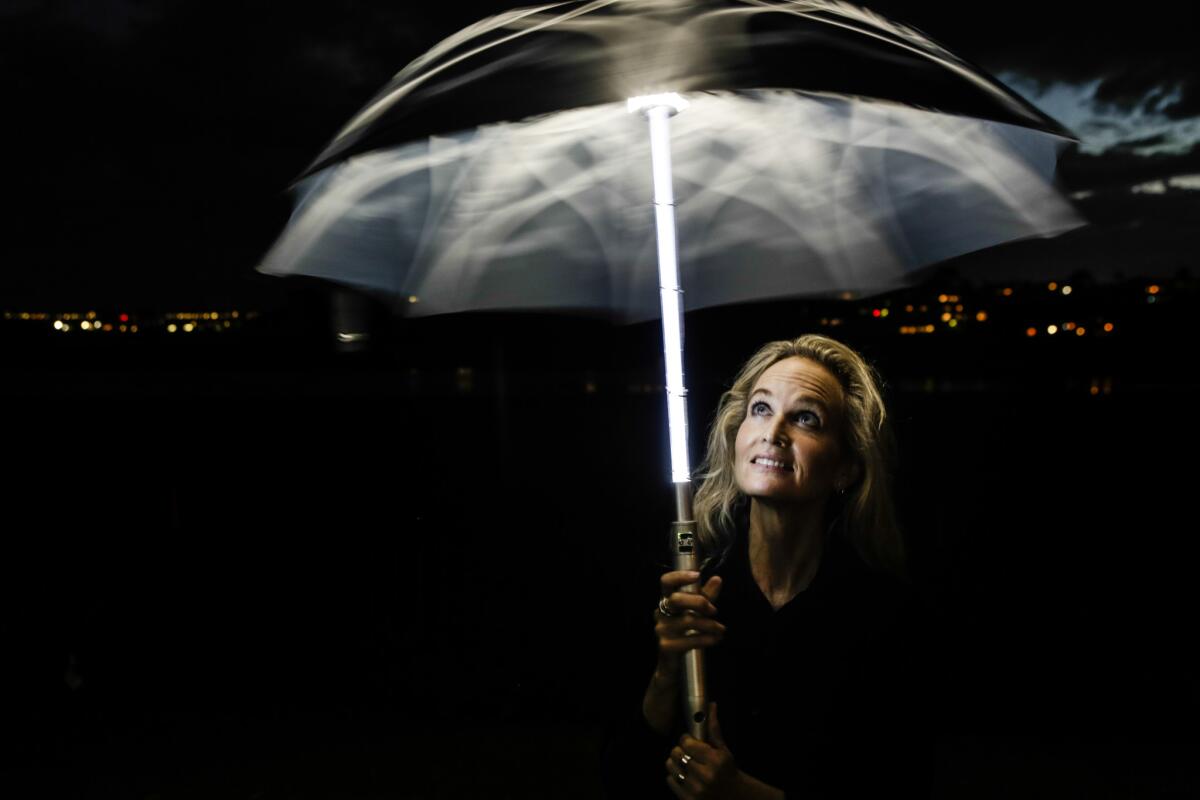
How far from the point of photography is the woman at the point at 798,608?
1958mm

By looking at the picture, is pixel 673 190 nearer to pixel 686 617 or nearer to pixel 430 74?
pixel 430 74

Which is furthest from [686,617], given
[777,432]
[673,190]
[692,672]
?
[673,190]

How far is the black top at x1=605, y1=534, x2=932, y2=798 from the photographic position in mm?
2006

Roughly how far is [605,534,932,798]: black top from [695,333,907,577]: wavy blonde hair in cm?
10

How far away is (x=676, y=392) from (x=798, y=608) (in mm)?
544

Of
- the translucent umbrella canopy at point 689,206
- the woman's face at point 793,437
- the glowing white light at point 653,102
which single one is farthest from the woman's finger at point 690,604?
the translucent umbrella canopy at point 689,206

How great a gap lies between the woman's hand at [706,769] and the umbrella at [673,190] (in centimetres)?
4

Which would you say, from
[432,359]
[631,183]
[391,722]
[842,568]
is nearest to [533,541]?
[391,722]

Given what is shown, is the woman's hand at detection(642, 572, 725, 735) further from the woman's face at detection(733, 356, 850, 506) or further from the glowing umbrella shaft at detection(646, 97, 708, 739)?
the woman's face at detection(733, 356, 850, 506)

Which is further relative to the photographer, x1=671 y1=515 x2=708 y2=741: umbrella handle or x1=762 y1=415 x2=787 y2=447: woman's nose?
x1=762 y1=415 x2=787 y2=447: woman's nose

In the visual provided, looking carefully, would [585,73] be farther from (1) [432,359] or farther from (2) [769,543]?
(1) [432,359]

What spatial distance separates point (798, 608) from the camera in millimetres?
2164

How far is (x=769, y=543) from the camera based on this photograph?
7.36 ft

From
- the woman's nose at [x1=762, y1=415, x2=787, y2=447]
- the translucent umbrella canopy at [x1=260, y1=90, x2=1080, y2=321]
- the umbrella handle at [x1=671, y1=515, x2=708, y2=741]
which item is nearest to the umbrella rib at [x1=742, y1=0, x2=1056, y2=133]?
the translucent umbrella canopy at [x1=260, y1=90, x2=1080, y2=321]
